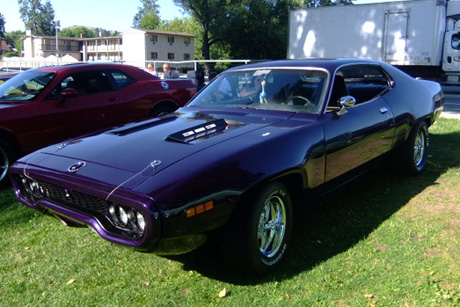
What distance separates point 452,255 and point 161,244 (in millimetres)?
2268

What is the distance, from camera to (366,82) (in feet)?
17.6

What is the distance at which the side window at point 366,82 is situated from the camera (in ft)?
15.6

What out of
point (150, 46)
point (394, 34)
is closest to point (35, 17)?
point (150, 46)

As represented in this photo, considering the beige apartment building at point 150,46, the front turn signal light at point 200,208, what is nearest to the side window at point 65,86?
the front turn signal light at point 200,208

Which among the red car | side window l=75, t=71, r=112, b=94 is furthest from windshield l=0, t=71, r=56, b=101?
side window l=75, t=71, r=112, b=94

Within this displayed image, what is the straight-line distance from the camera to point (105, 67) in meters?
6.74

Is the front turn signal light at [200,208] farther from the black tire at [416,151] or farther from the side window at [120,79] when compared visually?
the side window at [120,79]

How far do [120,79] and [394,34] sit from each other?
14.1 metres

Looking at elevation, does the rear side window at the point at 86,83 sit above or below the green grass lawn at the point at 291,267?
above

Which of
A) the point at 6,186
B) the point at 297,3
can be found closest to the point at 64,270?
the point at 6,186

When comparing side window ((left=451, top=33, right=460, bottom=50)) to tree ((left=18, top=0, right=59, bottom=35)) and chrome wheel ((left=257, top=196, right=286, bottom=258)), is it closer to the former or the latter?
chrome wheel ((left=257, top=196, right=286, bottom=258))

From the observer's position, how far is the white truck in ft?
54.3

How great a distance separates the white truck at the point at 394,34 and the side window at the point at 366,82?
523 inches

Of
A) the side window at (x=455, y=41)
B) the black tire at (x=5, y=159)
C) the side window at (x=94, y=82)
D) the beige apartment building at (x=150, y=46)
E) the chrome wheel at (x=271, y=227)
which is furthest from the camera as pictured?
the beige apartment building at (x=150, y=46)
